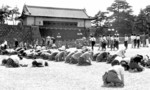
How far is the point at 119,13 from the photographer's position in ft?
184

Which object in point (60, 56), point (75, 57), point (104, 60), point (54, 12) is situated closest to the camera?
point (75, 57)

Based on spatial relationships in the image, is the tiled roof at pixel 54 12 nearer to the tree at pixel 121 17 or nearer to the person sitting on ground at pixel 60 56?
the tree at pixel 121 17

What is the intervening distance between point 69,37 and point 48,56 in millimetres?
25061

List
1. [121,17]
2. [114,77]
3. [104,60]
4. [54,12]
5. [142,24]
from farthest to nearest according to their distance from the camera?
1. [121,17]
2. [142,24]
3. [54,12]
4. [104,60]
5. [114,77]

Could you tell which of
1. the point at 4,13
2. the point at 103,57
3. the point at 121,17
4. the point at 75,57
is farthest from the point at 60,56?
the point at 121,17

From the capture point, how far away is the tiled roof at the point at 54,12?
41.3 m

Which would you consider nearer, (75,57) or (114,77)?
(114,77)

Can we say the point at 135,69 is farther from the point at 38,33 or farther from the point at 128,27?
the point at 128,27

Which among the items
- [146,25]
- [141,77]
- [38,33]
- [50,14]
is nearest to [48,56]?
[141,77]

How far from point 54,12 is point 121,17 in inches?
739

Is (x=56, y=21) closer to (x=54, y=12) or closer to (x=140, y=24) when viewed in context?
(x=54, y=12)

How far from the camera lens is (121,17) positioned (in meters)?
55.8

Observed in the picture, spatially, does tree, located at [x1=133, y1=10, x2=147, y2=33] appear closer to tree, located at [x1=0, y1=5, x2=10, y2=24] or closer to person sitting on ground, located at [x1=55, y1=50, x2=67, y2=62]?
tree, located at [x1=0, y1=5, x2=10, y2=24]

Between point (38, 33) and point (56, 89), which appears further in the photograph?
point (38, 33)
